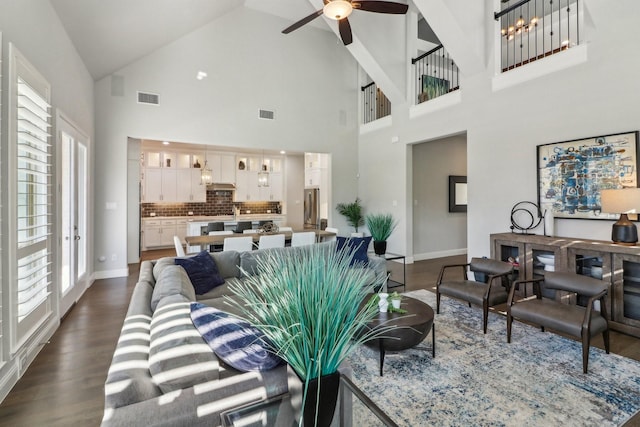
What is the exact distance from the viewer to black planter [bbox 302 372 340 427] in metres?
1.03

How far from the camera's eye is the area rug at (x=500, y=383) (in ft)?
6.53

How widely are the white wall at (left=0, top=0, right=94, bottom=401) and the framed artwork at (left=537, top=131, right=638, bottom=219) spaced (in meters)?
5.69

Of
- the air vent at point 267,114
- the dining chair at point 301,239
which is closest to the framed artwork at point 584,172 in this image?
the dining chair at point 301,239

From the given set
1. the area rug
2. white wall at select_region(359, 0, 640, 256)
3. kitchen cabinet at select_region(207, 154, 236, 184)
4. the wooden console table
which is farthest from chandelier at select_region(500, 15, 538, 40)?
kitchen cabinet at select_region(207, 154, 236, 184)

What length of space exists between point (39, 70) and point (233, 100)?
13.3ft

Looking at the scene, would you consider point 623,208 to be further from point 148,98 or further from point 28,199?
point 148,98

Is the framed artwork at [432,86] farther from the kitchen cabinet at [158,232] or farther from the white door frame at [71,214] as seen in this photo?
the kitchen cabinet at [158,232]

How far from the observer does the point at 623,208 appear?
10.2 ft

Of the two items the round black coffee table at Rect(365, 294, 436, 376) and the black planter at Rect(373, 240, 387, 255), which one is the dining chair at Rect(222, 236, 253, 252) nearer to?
the black planter at Rect(373, 240, 387, 255)

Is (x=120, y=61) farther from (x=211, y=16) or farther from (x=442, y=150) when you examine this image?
(x=442, y=150)

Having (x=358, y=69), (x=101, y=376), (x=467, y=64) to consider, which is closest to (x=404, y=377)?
(x=101, y=376)

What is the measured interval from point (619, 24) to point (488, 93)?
1.64m

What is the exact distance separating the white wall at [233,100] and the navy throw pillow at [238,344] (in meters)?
5.31

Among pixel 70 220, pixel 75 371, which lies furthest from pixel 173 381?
pixel 70 220
